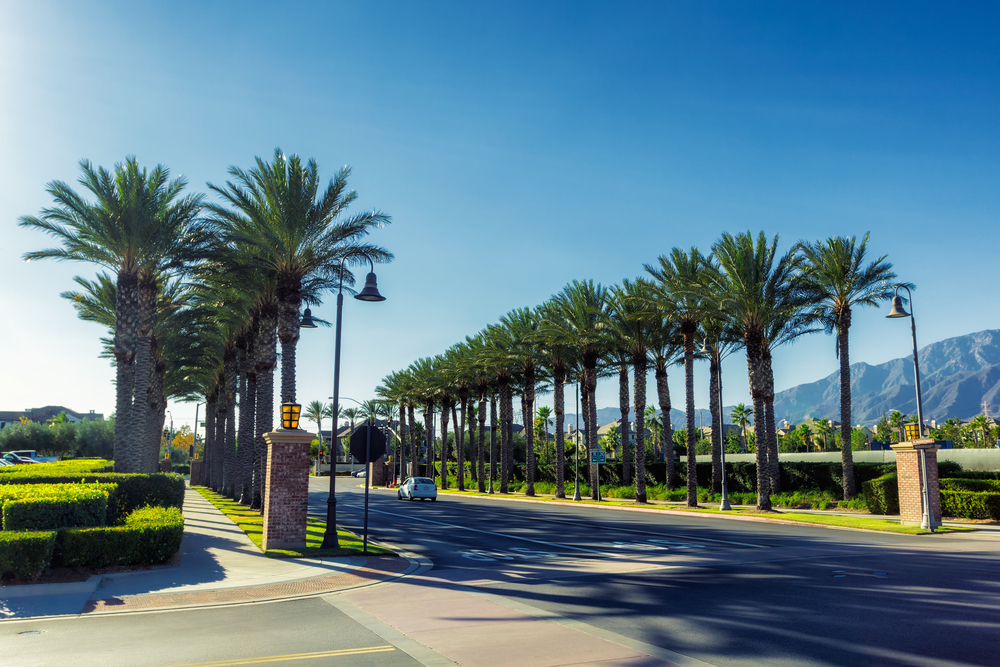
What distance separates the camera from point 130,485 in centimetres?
1958

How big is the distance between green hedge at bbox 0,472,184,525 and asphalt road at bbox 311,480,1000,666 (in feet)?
22.0

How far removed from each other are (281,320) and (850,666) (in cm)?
2119

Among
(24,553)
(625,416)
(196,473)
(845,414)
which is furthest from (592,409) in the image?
(196,473)

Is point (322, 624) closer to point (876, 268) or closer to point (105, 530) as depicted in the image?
point (105, 530)

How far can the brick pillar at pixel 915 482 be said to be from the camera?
2305cm

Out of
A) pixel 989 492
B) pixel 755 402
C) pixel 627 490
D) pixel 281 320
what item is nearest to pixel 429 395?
pixel 627 490

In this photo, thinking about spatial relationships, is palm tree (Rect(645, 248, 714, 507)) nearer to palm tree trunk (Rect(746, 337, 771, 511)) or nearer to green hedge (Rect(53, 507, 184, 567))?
palm tree trunk (Rect(746, 337, 771, 511))

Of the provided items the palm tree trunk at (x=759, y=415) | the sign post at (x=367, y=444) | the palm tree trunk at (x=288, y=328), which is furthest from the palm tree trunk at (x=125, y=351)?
the palm tree trunk at (x=759, y=415)

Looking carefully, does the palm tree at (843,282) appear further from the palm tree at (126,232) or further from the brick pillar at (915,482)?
the palm tree at (126,232)

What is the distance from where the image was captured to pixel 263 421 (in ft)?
82.3

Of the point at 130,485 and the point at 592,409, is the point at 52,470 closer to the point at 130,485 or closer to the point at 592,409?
the point at 130,485

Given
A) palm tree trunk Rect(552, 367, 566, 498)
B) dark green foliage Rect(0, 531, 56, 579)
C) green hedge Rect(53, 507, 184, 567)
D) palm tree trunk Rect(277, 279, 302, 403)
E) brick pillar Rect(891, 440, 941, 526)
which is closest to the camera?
dark green foliage Rect(0, 531, 56, 579)

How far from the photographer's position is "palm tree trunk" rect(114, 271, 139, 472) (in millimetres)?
24203

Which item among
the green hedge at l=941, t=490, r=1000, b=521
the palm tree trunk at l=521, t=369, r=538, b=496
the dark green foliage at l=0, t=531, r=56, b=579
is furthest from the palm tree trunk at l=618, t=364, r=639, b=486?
the dark green foliage at l=0, t=531, r=56, b=579
